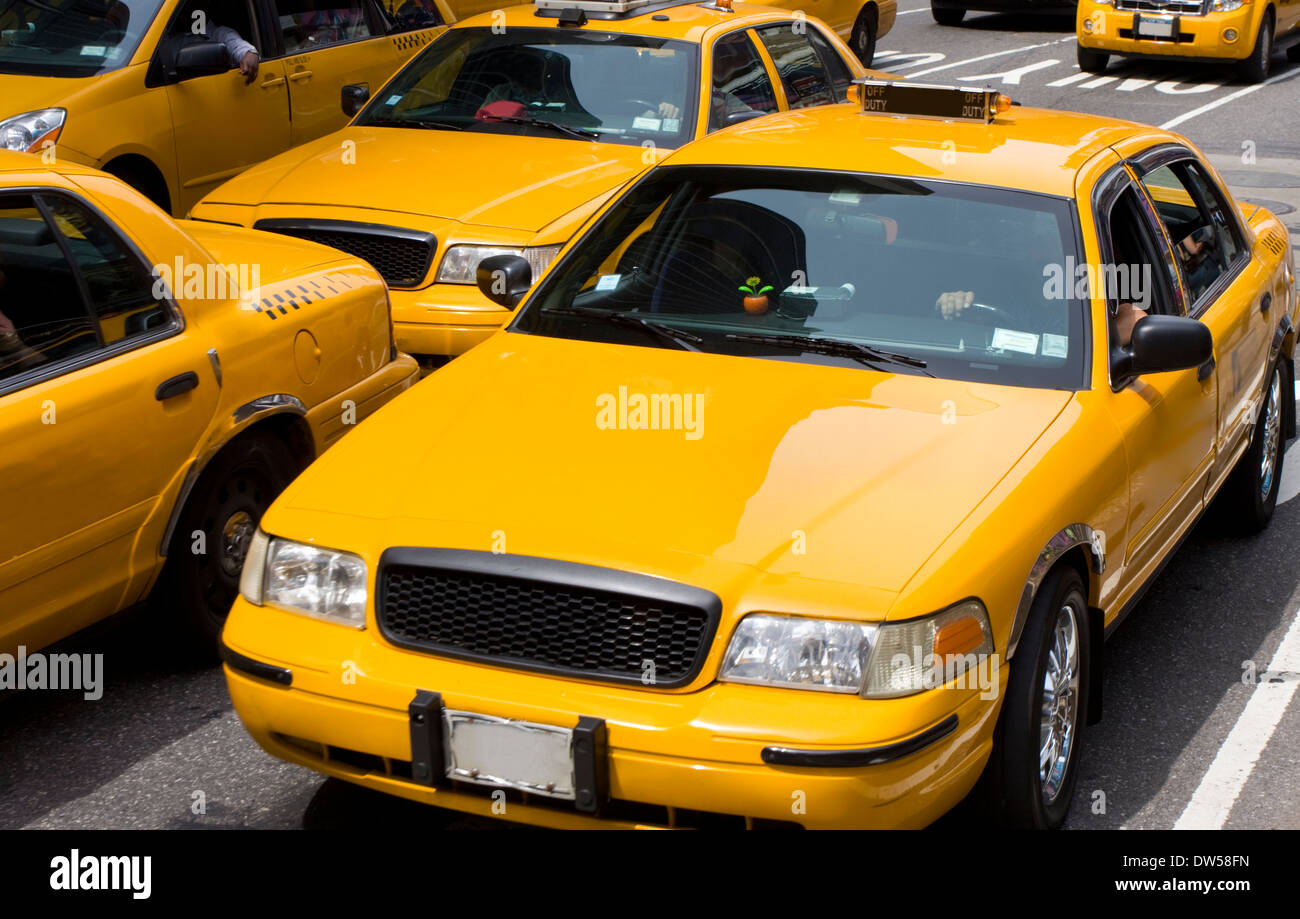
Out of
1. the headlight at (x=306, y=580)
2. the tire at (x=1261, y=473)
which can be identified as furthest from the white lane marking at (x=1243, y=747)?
the headlight at (x=306, y=580)

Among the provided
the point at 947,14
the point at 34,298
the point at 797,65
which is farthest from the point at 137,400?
the point at 947,14

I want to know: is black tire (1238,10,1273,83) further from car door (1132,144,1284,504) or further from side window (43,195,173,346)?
side window (43,195,173,346)

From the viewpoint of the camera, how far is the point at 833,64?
9555mm

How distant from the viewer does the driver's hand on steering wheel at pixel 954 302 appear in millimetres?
4469

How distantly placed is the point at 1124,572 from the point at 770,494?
127 cm

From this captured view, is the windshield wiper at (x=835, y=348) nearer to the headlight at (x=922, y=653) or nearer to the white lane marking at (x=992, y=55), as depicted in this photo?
the headlight at (x=922, y=653)

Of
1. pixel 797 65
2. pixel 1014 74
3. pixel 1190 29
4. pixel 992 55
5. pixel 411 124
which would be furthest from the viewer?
pixel 992 55

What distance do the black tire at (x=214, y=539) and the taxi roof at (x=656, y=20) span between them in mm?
4224

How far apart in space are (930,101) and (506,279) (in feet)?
5.05

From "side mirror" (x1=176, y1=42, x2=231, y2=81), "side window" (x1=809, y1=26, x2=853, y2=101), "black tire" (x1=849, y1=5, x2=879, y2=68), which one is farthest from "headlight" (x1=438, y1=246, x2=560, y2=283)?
"black tire" (x1=849, y1=5, x2=879, y2=68)

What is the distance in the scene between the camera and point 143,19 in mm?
8609

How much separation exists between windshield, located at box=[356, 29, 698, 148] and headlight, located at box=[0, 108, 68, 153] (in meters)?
1.50

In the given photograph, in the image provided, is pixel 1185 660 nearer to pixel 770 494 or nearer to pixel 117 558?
pixel 770 494

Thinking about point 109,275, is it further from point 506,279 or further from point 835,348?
point 835,348
